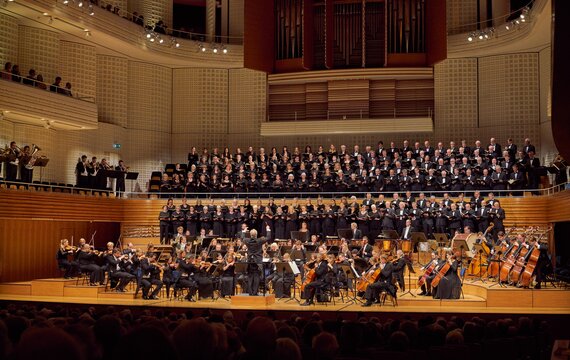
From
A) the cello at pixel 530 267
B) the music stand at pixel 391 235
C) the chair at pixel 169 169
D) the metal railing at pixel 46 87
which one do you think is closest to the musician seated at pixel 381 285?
the music stand at pixel 391 235

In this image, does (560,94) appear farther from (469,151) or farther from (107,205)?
(107,205)

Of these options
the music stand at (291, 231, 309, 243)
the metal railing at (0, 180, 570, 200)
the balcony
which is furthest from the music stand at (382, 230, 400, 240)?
the balcony

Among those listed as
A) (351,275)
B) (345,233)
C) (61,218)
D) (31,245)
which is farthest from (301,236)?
(31,245)

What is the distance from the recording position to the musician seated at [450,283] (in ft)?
34.6

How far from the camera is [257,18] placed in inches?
766

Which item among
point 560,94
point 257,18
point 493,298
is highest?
point 257,18

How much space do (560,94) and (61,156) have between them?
50.6ft

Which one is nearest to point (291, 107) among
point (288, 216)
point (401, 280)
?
point (288, 216)

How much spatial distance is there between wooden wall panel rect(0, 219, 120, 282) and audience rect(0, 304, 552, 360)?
8.86 m

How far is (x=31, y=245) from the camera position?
14430 mm

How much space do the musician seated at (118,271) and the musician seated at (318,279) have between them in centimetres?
323

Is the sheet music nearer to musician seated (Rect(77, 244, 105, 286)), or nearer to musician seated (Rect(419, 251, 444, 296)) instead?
musician seated (Rect(419, 251, 444, 296))

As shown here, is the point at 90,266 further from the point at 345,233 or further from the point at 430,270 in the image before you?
the point at 430,270

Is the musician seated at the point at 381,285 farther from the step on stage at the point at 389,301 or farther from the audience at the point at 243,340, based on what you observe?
the audience at the point at 243,340
